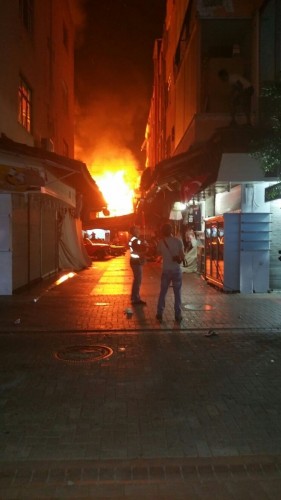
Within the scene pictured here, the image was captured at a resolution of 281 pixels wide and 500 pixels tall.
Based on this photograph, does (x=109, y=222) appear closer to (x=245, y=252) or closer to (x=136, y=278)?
(x=245, y=252)

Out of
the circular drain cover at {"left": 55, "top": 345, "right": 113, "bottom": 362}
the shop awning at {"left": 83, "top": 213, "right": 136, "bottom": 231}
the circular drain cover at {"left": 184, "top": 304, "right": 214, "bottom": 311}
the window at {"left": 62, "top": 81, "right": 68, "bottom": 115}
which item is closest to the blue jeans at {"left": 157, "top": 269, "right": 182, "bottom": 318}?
the circular drain cover at {"left": 184, "top": 304, "right": 214, "bottom": 311}

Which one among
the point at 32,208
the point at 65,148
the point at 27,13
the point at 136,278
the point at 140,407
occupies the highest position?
the point at 27,13

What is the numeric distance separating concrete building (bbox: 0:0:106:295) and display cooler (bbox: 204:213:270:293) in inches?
171

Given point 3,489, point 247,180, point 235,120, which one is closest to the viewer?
point 3,489

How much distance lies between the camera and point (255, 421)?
4645mm

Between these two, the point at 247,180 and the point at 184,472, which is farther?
the point at 247,180

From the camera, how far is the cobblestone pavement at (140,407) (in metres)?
3.64

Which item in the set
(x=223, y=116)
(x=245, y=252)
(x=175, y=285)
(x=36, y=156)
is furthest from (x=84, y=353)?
(x=223, y=116)

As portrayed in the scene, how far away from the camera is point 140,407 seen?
16.4 feet

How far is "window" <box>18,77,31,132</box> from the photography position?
14836 mm

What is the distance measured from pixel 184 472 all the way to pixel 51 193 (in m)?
9.81

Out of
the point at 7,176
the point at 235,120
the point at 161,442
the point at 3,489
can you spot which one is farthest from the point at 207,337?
the point at 235,120

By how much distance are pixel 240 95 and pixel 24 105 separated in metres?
6.79

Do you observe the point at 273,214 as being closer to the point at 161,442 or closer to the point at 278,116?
the point at 278,116
